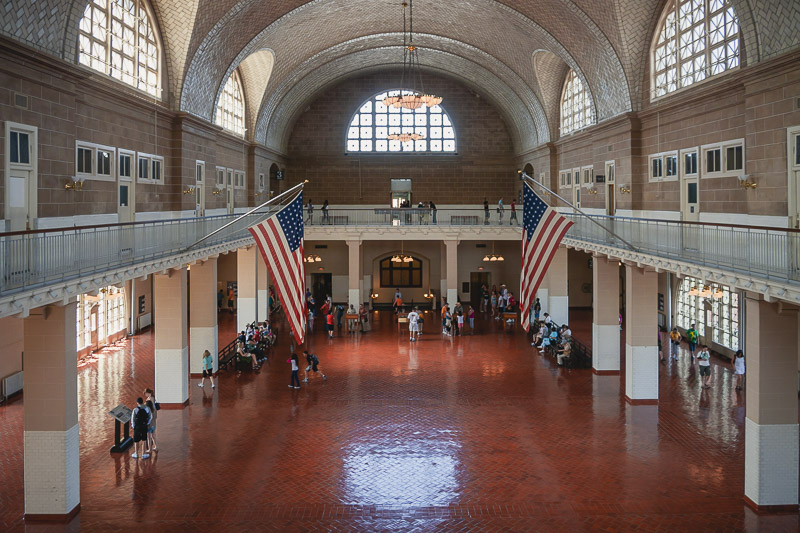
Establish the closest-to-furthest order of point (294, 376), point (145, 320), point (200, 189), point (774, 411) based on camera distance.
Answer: point (774, 411)
point (294, 376)
point (200, 189)
point (145, 320)

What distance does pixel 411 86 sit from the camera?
4062cm

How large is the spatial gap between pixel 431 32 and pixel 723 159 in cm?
1856

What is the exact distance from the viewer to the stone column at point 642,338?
1859 centimetres

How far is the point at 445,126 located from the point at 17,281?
3314 centimetres

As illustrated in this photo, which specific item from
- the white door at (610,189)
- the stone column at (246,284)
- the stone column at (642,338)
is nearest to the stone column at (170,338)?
the stone column at (246,284)

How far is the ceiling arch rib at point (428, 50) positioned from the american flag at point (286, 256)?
18.2 meters

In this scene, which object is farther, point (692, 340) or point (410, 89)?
point (410, 89)

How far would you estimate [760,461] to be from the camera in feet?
39.5

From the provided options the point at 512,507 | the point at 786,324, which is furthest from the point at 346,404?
the point at 786,324

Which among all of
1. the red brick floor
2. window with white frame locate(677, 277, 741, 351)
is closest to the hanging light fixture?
the red brick floor

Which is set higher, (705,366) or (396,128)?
(396,128)

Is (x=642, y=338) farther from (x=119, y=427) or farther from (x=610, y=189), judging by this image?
(x=119, y=427)

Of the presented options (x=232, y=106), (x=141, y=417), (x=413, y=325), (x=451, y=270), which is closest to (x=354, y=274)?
(x=451, y=270)

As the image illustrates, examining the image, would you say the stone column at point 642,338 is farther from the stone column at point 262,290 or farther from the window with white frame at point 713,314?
the stone column at point 262,290
